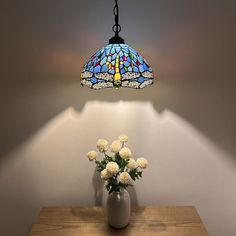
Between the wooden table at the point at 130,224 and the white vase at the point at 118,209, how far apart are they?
0.04 meters

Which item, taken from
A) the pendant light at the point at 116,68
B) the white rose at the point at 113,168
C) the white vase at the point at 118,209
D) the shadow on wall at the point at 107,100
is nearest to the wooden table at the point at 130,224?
the white vase at the point at 118,209

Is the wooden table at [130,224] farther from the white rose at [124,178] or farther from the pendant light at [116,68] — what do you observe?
the pendant light at [116,68]

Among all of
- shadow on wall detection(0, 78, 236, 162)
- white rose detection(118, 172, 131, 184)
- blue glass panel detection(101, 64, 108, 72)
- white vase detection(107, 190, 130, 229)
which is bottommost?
white vase detection(107, 190, 130, 229)

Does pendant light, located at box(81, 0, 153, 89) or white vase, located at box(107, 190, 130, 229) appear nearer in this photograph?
pendant light, located at box(81, 0, 153, 89)

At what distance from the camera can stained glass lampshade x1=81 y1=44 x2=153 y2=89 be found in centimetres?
Answer: 101

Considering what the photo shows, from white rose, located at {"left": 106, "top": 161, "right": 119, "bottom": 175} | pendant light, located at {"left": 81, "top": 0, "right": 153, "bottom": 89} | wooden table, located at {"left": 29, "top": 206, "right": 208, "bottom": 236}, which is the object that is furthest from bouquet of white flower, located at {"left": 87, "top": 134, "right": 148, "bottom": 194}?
pendant light, located at {"left": 81, "top": 0, "right": 153, "bottom": 89}

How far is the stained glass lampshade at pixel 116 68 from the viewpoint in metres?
1.01

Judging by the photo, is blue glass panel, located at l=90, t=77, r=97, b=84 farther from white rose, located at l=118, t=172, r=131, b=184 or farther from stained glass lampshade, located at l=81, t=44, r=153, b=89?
white rose, located at l=118, t=172, r=131, b=184

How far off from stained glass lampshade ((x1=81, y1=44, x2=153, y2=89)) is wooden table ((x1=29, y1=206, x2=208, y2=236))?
2.34ft

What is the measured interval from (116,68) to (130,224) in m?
0.79

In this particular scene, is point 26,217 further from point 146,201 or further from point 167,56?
point 167,56

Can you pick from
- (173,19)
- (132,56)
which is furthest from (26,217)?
(173,19)

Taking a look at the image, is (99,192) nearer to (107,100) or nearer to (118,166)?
(118,166)

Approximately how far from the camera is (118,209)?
4.07 ft
